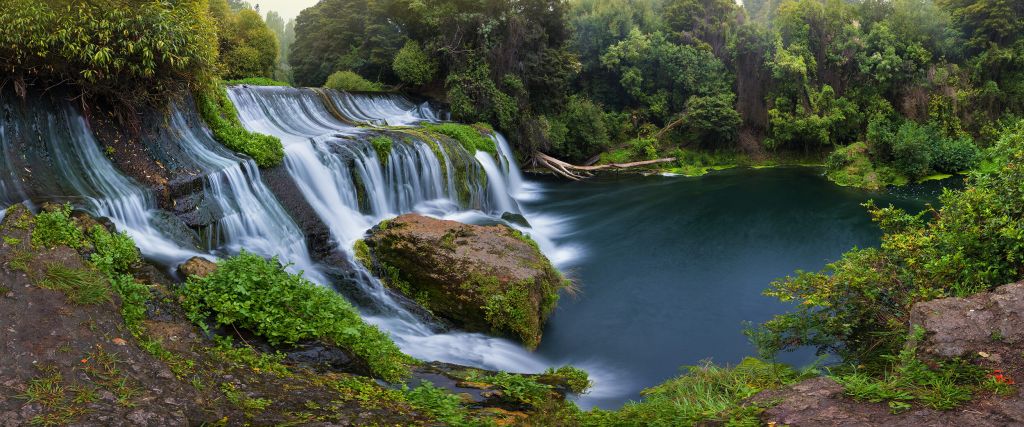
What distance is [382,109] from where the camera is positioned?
813 inches

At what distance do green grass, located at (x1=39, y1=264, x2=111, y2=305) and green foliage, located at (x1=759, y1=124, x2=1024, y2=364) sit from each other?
6.72m

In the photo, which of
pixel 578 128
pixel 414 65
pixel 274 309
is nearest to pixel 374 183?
pixel 274 309

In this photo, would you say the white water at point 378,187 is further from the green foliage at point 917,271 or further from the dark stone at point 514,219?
the green foliage at point 917,271

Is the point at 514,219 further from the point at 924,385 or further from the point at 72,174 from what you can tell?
the point at 924,385

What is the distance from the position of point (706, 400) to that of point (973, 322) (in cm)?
217

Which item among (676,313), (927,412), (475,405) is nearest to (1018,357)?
(927,412)

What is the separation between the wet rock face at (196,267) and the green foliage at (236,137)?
423cm

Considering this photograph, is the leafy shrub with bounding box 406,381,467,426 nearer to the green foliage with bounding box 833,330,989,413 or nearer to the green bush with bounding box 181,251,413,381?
the green bush with bounding box 181,251,413,381

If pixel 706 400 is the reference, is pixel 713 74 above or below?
above

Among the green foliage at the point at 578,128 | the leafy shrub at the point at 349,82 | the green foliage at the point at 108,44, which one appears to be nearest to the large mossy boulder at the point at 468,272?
the green foliage at the point at 108,44

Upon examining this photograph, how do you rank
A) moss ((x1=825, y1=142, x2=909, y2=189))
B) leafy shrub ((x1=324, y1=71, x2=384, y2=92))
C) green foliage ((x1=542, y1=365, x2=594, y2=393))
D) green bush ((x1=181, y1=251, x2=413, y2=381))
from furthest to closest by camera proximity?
leafy shrub ((x1=324, y1=71, x2=384, y2=92)), moss ((x1=825, y1=142, x2=909, y2=189)), green foliage ((x1=542, y1=365, x2=594, y2=393)), green bush ((x1=181, y1=251, x2=413, y2=381))

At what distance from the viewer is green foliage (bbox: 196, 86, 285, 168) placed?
1138cm

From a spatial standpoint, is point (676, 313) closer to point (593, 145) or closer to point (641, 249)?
point (641, 249)

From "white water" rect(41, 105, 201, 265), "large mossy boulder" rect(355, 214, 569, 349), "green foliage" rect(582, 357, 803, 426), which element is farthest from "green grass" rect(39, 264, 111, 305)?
"large mossy boulder" rect(355, 214, 569, 349)
